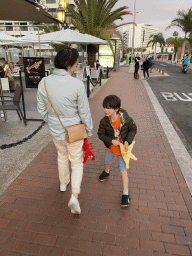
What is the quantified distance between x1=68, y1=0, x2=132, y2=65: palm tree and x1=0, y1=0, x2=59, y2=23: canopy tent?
9.73m

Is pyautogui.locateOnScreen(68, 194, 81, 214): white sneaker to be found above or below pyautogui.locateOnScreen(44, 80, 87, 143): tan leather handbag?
below

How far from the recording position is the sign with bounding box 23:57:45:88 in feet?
19.6

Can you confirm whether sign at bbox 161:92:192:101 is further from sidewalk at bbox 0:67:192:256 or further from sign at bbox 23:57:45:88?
sidewalk at bbox 0:67:192:256

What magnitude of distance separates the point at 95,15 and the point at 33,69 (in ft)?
33.8

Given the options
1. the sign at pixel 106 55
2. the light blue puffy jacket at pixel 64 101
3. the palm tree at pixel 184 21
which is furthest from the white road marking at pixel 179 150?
the palm tree at pixel 184 21

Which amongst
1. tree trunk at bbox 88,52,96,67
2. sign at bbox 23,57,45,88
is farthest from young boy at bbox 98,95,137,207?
tree trunk at bbox 88,52,96,67

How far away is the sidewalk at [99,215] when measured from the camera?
7.39 ft

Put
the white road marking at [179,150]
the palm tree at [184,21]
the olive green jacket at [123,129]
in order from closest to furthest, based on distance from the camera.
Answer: the olive green jacket at [123,129] → the white road marking at [179,150] → the palm tree at [184,21]

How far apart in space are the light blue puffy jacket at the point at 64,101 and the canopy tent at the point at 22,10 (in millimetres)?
1992

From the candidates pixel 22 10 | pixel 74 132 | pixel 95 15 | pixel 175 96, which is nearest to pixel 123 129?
pixel 74 132

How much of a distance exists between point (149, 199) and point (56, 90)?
6.75 ft

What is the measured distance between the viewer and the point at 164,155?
430 cm

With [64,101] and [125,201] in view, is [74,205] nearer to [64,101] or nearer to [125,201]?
[125,201]

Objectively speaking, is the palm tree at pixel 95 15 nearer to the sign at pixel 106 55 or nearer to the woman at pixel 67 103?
the sign at pixel 106 55
